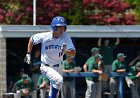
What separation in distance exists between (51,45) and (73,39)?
603cm

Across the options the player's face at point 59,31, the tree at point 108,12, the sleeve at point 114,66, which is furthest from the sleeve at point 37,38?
the tree at point 108,12

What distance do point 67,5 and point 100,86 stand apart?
6315 millimetres

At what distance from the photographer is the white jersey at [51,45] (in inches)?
426

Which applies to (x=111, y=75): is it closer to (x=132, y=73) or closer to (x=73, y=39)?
(x=132, y=73)

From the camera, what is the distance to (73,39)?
55.3 ft

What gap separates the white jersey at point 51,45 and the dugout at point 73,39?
5.47m

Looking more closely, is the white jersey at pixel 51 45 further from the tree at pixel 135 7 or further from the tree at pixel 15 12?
the tree at pixel 135 7

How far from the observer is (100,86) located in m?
15.5

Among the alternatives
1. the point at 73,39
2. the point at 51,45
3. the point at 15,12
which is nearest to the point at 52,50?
the point at 51,45

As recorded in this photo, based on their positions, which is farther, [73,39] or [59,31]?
[73,39]

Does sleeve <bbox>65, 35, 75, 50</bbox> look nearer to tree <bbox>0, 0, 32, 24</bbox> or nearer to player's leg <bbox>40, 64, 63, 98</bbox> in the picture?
player's leg <bbox>40, 64, 63, 98</bbox>

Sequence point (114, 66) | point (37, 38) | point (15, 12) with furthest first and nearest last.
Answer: point (15, 12) < point (114, 66) < point (37, 38)

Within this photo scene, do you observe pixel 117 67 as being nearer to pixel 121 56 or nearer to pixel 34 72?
pixel 121 56

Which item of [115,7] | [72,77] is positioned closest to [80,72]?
[72,77]
